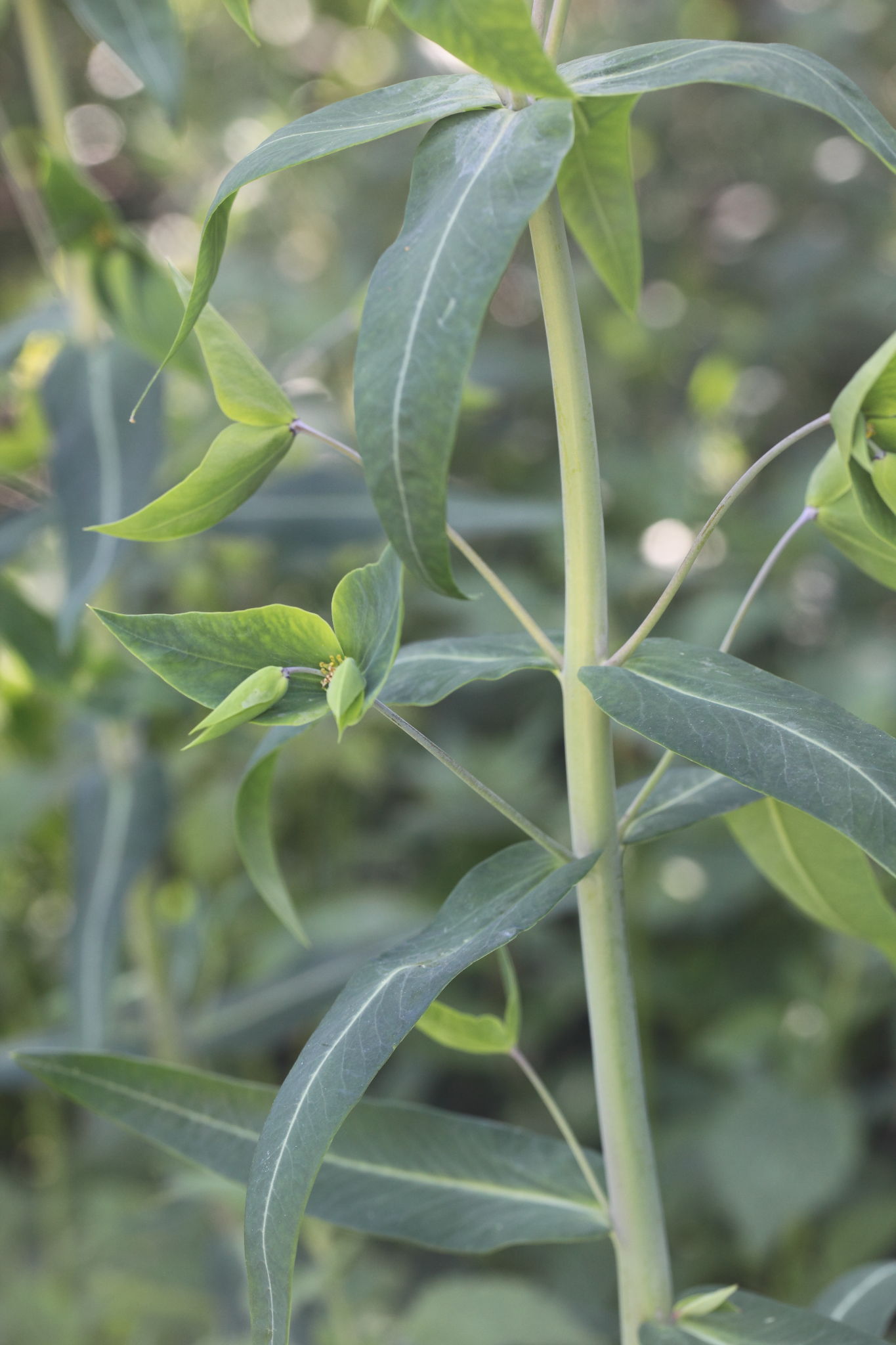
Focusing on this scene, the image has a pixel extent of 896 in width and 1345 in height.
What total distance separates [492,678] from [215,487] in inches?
3.9

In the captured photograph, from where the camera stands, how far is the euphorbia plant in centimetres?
24

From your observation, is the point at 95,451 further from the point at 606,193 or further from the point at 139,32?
the point at 606,193

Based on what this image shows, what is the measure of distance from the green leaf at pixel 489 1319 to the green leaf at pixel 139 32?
2.56ft

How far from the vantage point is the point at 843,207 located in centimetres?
160

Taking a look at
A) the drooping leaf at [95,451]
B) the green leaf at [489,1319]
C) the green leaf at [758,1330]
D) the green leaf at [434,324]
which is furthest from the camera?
the green leaf at [489,1319]

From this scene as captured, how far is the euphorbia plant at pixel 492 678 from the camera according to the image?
0.24 m

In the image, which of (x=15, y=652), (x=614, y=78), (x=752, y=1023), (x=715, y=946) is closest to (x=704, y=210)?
(x=715, y=946)

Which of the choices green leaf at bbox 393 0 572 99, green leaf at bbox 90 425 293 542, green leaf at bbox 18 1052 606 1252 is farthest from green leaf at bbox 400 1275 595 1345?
green leaf at bbox 393 0 572 99

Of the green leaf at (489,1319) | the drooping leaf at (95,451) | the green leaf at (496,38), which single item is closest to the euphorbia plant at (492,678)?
the green leaf at (496,38)

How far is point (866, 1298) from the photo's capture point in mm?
442

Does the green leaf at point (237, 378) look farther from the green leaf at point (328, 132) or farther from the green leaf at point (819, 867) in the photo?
the green leaf at point (819, 867)

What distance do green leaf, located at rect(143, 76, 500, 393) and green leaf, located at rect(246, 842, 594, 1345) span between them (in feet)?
0.54

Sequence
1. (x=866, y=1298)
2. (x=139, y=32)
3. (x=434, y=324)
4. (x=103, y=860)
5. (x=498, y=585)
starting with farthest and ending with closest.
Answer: (x=103, y=860) < (x=139, y=32) < (x=866, y=1298) < (x=498, y=585) < (x=434, y=324)

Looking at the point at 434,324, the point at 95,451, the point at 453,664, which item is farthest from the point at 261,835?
the point at 95,451
